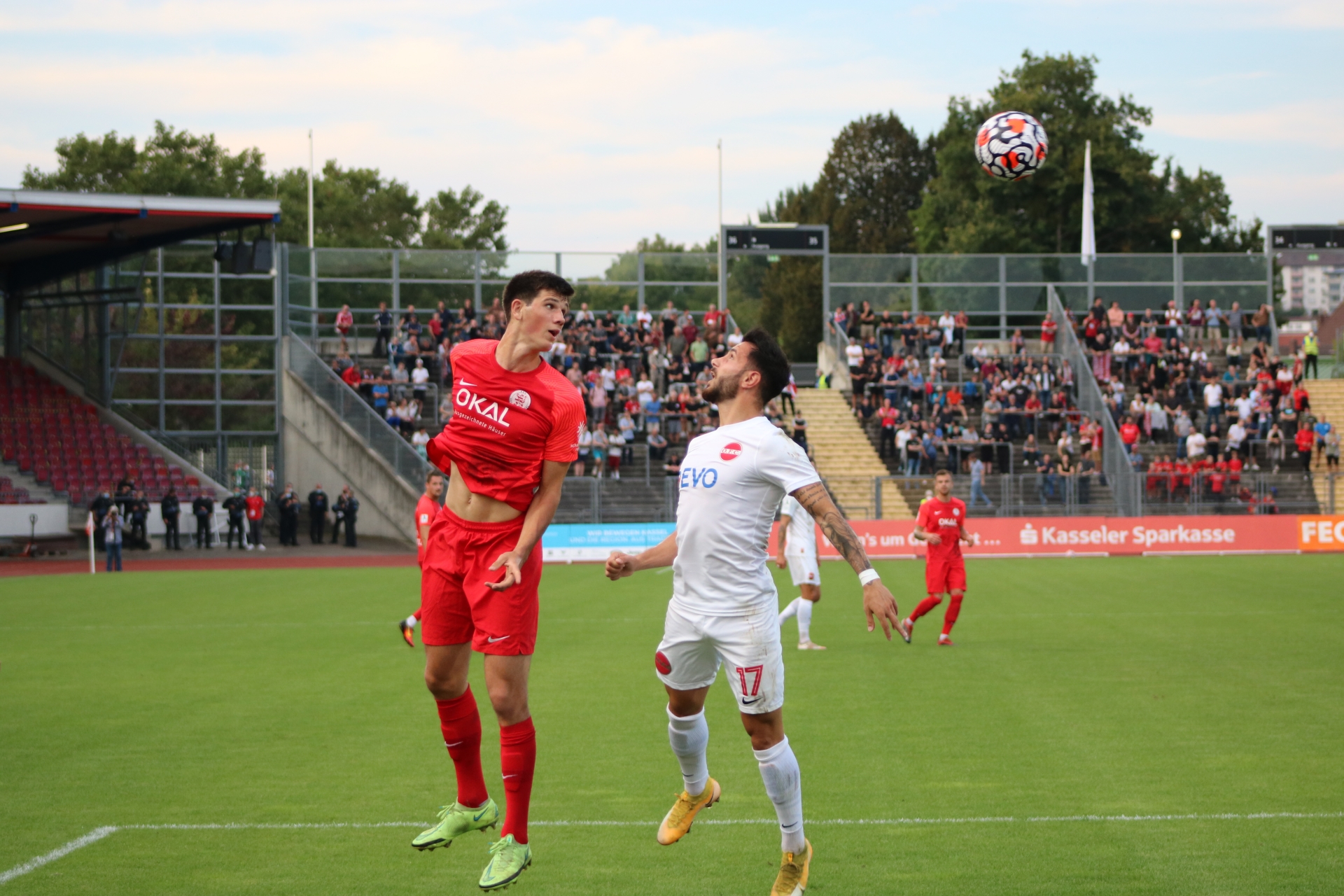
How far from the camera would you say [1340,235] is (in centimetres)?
4622

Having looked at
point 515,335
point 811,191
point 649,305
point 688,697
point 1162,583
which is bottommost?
point 1162,583

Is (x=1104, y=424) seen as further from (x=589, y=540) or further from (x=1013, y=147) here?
(x=1013, y=147)

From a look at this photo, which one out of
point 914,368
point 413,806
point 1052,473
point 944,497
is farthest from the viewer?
point 914,368

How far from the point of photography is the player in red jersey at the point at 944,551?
15242 millimetres

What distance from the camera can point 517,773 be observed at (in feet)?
19.2

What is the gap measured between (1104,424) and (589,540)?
1547 centimetres

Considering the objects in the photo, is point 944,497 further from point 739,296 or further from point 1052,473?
point 739,296

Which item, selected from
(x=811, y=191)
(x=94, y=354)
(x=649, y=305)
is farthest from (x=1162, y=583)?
(x=811, y=191)

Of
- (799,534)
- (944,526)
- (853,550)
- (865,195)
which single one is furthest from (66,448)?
(865,195)

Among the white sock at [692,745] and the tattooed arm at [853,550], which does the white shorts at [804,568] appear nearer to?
the white sock at [692,745]

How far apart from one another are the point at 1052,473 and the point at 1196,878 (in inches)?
1052

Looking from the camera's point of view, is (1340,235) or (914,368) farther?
(1340,235)

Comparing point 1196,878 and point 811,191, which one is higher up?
point 811,191

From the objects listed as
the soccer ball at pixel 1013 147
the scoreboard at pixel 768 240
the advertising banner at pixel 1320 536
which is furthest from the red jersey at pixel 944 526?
the scoreboard at pixel 768 240
